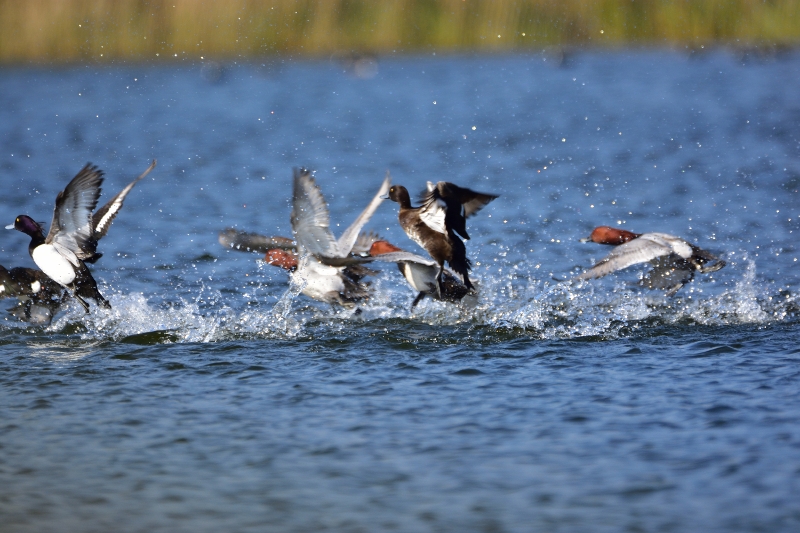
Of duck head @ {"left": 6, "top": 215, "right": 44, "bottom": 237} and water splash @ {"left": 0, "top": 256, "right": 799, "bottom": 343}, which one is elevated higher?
duck head @ {"left": 6, "top": 215, "right": 44, "bottom": 237}

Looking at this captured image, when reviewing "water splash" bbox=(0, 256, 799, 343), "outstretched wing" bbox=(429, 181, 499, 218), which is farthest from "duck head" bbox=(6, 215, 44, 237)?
"outstretched wing" bbox=(429, 181, 499, 218)

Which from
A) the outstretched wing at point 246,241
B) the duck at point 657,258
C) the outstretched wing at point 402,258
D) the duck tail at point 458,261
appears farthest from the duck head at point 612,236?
the outstretched wing at point 246,241

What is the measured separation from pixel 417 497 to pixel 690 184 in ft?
35.0

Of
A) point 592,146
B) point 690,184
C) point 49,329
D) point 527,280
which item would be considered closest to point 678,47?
point 592,146

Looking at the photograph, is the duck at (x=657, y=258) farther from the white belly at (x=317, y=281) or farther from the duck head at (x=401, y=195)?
the white belly at (x=317, y=281)

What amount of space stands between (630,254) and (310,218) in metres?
2.47

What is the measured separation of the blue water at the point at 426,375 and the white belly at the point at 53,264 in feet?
1.67

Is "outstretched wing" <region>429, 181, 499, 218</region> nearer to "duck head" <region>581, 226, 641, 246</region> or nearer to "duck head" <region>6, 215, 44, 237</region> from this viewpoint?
"duck head" <region>581, 226, 641, 246</region>

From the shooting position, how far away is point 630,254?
7230mm

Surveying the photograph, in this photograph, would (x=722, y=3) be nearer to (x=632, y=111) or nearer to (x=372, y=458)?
(x=632, y=111)

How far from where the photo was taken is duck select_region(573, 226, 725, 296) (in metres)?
7.18

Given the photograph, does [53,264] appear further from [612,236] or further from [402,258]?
[612,236]

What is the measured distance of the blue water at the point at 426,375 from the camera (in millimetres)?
4445

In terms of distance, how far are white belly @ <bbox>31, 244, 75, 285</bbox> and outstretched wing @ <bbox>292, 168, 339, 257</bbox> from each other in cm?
177
